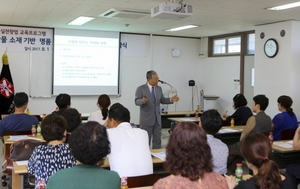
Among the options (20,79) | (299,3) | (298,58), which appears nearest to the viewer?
(299,3)

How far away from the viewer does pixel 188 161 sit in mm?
1667

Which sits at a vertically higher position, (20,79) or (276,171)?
(20,79)

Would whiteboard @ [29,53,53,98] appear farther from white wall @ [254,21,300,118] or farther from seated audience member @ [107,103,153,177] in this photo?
seated audience member @ [107,103,153,177]

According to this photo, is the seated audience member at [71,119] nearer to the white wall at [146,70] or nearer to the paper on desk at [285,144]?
the paper on desk at [285,144]

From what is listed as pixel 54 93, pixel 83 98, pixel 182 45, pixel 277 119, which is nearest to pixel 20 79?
pixel 54 93

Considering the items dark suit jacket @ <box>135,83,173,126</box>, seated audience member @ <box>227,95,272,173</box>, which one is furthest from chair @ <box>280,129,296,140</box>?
dark suit jacket @ <box>135,83,173,126</box>

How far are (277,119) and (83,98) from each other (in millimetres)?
5702

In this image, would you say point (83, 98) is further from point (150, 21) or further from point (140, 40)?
point (150, 21)

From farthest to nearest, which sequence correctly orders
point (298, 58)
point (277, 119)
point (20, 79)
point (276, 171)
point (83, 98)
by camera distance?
point (83, 98), point (20, 79), point (298, 58), point (277, 119), point (276, 171)

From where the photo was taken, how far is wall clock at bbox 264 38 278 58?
290 inches

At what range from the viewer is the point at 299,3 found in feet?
18.1

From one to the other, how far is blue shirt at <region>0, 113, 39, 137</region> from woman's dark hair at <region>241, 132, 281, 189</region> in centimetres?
321

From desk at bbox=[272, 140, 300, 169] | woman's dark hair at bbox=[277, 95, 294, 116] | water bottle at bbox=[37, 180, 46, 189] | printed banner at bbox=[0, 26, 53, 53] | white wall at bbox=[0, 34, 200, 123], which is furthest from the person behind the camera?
white wall at bbox=[0, 34, 200, 123]

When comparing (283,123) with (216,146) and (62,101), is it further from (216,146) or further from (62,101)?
(62,101)
